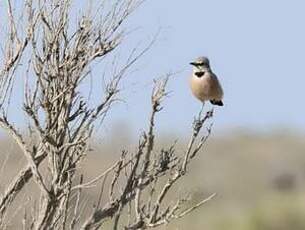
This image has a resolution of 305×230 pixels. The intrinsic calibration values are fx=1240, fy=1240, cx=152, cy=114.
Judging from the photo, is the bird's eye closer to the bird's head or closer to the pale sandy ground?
the bird's head

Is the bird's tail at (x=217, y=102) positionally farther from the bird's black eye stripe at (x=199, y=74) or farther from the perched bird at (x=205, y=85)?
the bird's black eye stripe at (x=199, y=74)

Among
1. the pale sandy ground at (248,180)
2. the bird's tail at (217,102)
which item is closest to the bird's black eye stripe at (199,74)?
the bird's tail at (217,102)

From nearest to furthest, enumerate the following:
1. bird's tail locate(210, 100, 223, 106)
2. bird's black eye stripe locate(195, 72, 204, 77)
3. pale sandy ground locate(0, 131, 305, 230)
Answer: bird's tail locate(210, 100, 223, 106) < bird's black eye stripe locate(195, 72, 204, 77) < pale sandy ground locate(0, 131, 305, 230)

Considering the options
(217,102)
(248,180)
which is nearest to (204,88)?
(217,102)

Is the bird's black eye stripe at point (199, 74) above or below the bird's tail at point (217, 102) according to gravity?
above

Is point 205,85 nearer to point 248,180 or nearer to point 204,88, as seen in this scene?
point 204,88

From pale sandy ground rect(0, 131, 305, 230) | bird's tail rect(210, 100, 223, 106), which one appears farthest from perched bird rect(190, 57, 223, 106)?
pale sandy ground rect(0, 131, 305, 230)

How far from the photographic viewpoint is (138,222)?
8.46 m

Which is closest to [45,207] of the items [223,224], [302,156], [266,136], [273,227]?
[273,227]

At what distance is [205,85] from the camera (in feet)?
31.8

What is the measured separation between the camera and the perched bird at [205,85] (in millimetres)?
9656

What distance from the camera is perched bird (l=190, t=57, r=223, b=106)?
966 centimetres

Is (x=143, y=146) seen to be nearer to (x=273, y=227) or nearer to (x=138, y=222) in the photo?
(x=138, y=222)

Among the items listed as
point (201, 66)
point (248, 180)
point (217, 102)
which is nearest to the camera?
point (217, 102)
